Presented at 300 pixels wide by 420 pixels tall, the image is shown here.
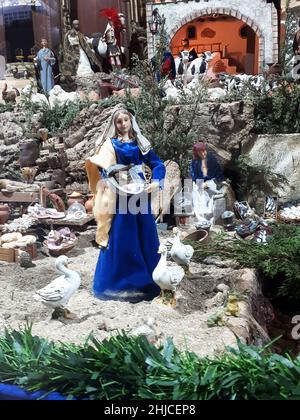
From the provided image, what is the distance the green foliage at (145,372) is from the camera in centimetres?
158

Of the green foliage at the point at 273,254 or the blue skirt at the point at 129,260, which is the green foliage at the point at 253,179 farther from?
the blue skirt at the point at 129,260

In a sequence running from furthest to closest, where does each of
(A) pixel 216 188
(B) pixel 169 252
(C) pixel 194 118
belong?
1. (C) pixel 194 118
2. (A) pixel 216 188
3. (B) pixel 169 252

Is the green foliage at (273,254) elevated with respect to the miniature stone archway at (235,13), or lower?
lower

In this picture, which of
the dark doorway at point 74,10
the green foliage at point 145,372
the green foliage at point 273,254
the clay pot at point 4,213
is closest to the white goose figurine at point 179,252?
the green foliage at point 273,254

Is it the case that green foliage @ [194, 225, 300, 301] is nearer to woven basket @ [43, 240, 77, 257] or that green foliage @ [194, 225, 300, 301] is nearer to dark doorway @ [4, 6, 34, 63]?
woven basket @ [43, 240, 77, 257]

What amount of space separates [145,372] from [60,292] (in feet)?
3.07

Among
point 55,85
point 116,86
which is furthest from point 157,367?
point 55,85

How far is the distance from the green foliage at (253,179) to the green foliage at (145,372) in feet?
6.27

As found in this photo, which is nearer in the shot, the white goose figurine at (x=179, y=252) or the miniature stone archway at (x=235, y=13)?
the white goose figurine at (x=179, y=252)

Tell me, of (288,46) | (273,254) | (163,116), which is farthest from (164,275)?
(288,46)

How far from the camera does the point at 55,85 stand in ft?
19.5

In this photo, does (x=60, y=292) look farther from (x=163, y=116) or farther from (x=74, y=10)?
(x=74, y=10)
